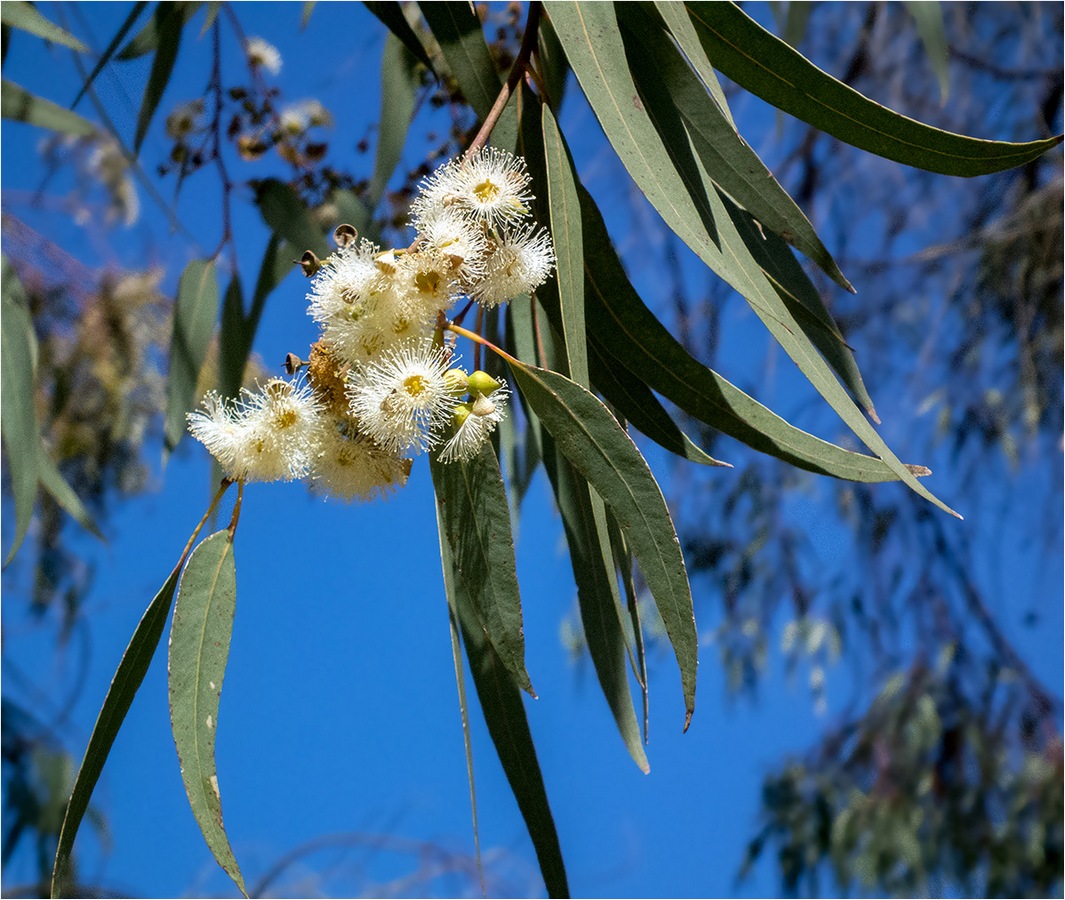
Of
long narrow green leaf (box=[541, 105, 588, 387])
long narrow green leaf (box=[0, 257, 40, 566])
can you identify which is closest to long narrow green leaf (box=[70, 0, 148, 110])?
long narrow green leaf (box=[0, 257, 40, 566])

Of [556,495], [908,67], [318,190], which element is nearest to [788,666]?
[908,67]

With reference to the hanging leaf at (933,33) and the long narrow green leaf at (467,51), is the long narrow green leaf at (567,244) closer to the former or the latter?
the long narrow green leaf at (467,51)

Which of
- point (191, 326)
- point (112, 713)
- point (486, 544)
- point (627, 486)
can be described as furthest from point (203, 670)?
point (191, 326)

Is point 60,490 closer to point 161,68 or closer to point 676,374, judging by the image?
point 161,68

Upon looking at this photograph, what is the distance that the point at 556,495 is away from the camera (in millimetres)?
983

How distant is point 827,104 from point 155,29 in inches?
39.7

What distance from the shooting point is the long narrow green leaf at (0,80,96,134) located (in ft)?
5.50

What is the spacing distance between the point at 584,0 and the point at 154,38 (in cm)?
84

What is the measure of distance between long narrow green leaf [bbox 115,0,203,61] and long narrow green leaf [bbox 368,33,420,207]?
0.28 m

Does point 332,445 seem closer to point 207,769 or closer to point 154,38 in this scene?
point 207,769

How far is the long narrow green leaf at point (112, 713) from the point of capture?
0.77 m

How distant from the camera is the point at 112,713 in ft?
2.64

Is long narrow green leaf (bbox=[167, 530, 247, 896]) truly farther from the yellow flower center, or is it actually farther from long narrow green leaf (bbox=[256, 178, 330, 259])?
long narrow green leaf (bbox=[256, 178, 330, 259])

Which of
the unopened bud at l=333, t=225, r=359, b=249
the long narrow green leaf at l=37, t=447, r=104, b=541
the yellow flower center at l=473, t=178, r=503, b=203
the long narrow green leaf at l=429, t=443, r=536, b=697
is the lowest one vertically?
the long narrow green leaf at l=429, t=443, r=536, b=697
